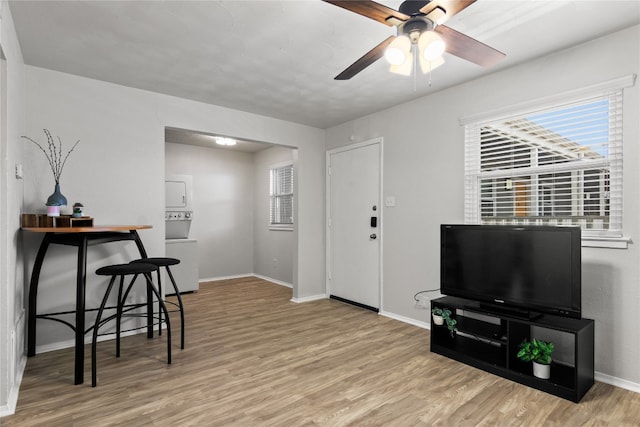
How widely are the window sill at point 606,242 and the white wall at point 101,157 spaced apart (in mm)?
3644

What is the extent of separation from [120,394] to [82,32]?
8.23 feet

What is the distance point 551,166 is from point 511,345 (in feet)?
4.71

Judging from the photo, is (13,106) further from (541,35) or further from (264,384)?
(541,35)

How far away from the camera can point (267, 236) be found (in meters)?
6.52

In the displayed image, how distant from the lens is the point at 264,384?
247 cm

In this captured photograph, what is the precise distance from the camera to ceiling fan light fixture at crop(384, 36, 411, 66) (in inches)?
72.5

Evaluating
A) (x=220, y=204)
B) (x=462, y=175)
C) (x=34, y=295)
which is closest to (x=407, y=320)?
(x=462, y=175)

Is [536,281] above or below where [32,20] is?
below

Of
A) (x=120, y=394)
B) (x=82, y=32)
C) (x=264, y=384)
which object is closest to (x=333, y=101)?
(x=82, y=32)

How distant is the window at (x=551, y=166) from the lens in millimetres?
2532

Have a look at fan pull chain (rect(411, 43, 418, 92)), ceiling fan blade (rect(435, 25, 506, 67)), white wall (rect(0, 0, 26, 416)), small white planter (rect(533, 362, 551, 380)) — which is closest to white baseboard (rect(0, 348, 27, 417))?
white wall (rect(0, 0, 26, 416))

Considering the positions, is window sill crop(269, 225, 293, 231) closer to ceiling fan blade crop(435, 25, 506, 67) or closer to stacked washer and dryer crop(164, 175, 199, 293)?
stacked washer and dryer crop(164, 175, 199, 293)

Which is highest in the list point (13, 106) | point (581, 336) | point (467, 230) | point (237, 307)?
point (13, 106)

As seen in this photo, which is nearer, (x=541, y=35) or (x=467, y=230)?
(x=541, y=35)
